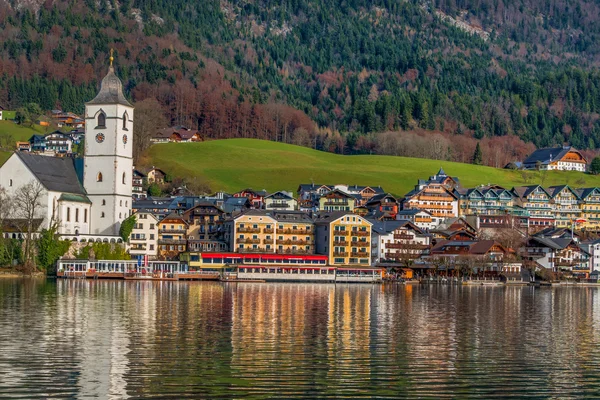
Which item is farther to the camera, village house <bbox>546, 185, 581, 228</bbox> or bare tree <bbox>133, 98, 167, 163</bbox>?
bare tree <bbox>133, 98, 167, 163</bbox>

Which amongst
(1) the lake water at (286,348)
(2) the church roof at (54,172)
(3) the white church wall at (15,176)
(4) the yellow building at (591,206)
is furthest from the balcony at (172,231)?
(4) the yellow building at (591,206)

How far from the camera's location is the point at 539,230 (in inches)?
5886

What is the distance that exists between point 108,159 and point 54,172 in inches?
211

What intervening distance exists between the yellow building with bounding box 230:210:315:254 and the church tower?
1145 centimetres

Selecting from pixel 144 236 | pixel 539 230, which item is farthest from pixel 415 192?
pixel 144 236

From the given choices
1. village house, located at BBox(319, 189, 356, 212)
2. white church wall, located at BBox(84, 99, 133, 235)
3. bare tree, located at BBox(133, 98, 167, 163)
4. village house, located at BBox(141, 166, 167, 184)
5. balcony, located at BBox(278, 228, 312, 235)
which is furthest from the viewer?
bare tree, located at BBox(133, 98, 167, 163)

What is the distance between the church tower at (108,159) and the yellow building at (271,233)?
11.5 metres

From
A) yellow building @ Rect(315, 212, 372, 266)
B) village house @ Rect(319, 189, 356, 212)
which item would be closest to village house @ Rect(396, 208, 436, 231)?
village house @ Rect(319, 189, 356, 212)

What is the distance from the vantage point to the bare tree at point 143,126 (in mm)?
169250

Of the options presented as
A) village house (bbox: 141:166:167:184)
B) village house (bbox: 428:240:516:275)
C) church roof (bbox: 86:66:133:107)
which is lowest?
village house (bbox: 428:240:516:275)

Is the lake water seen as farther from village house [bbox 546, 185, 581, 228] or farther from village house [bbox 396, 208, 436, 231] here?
village house [bbox 546, 185, 581, 228]

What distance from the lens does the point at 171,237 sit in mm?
115875

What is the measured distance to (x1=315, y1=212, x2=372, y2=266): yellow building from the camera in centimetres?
11356

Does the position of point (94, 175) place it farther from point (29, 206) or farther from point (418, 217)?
point (418, 217)
